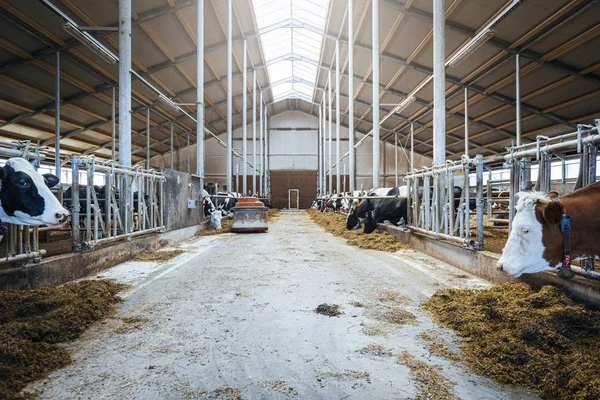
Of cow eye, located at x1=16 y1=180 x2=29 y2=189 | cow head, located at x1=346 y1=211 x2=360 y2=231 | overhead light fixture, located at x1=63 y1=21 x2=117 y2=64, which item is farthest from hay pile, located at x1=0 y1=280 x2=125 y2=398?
cow head, located at x1=346 y1=211 x2=360 y2=231

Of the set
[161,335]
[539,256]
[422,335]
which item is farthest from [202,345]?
[539,256]

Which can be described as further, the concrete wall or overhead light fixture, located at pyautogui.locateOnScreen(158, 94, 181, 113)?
the concrete wall

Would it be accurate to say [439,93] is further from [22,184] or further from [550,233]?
[22,184]

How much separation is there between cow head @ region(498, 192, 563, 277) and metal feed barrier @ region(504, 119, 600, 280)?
57 cm

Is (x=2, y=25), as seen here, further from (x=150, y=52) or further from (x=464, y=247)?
(x=464, y=247)

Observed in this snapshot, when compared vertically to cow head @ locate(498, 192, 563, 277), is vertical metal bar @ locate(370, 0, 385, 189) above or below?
above

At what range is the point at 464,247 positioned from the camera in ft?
15.3

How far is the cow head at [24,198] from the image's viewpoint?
11.3 feet

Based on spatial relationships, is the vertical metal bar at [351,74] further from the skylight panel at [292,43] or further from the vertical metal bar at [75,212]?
the vertical metal bar at [75,212]

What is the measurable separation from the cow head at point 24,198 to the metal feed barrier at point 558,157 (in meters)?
4.76

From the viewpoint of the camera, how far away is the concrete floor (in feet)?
5.90

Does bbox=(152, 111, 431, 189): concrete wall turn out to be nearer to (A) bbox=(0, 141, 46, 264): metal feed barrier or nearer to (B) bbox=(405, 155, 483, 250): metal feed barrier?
(B) bbox=(405, 155, 483, 250): metal feed barrier

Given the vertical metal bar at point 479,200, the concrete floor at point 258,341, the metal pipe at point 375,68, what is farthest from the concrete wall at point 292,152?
the concrete floor at point 258,341

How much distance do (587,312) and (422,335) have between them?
117 cm
